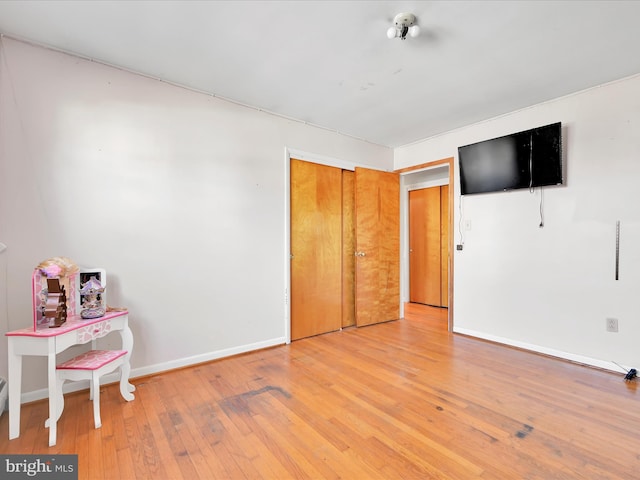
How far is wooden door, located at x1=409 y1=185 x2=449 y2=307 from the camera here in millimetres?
5180

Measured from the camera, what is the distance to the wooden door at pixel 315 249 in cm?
345

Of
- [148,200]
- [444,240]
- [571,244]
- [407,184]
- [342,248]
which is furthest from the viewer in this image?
[407,184]

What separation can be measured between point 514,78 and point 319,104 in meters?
1.74

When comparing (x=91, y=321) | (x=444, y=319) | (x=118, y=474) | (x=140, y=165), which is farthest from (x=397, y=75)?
(x=444, y=319)

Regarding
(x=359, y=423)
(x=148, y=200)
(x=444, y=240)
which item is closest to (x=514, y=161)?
(x=444, y=240)

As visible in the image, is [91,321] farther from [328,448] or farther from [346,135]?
[346,135]

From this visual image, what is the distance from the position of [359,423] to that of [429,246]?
4088 mm

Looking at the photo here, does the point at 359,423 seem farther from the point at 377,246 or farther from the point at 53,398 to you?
the point at 377,246

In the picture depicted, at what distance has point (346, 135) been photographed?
3908mm

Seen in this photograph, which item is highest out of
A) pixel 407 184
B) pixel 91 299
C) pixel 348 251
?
pixel 407 184

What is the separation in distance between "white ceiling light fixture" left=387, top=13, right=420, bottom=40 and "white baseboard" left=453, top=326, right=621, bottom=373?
3.13m

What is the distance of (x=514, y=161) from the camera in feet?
10.3

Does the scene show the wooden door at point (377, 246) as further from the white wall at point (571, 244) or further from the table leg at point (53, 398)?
the table leg at point (53, 398)

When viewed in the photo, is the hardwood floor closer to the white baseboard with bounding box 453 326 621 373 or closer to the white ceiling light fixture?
the white baseboard with bounding box 453 326 621 373
